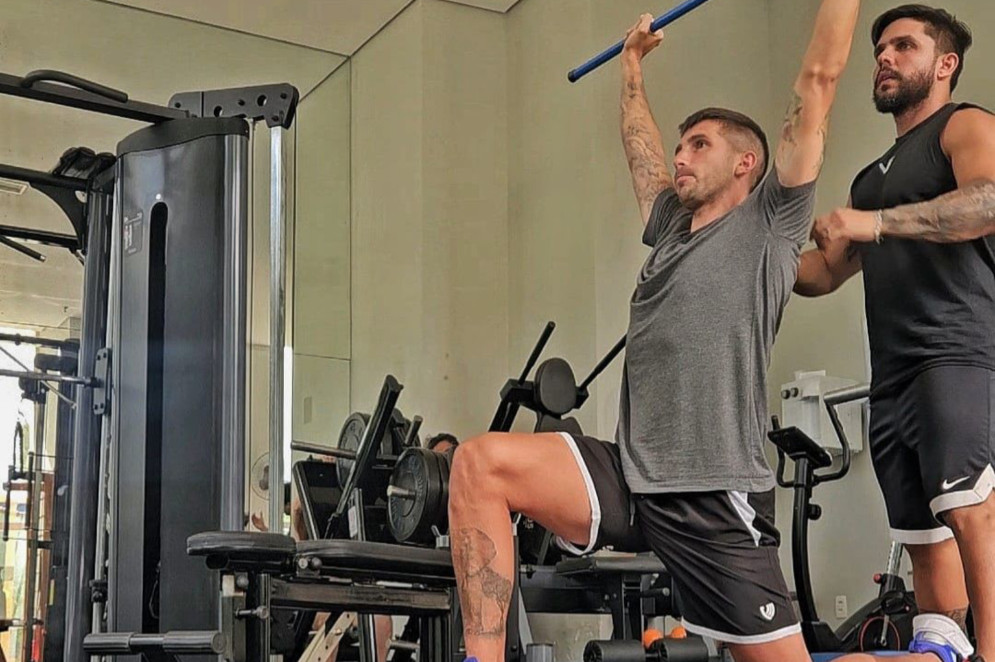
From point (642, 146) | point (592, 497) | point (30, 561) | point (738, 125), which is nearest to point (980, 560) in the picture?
point (592, 497)

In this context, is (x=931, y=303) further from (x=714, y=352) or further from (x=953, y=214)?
(x=714, y=352)

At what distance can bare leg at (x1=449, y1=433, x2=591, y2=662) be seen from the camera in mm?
2035

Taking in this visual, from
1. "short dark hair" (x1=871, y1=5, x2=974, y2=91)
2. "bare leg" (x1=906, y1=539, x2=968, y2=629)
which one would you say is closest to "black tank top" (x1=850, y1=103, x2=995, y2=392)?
"short dark hair" (x1=871, y1=5, x2=974, y2=91)

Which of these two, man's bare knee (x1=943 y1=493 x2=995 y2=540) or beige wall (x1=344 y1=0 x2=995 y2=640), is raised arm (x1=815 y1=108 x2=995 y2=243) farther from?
beige wall (x1=344 y1=0 x2=995 y2=640)

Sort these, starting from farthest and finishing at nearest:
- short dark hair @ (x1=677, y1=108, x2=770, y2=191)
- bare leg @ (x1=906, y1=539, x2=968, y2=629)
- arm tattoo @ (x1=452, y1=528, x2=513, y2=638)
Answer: short dark hair @ (x1=677, y1=108, x2=770, y2=191), bare leg @ (x1=906, y1=539, x2=968, y2=629), arm tattoo @ (x1=452, y1=528, x2=513, y2=638)

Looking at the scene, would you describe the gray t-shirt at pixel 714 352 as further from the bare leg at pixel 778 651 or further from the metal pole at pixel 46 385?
the metal pole at pixel 46 385

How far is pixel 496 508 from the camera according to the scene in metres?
2.08

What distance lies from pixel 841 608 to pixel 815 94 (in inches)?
149

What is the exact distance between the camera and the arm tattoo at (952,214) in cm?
226

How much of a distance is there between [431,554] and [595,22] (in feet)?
13.4

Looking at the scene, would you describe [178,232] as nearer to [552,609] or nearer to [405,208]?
[552,609]

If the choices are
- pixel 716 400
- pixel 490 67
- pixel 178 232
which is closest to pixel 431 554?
pixel 716 400

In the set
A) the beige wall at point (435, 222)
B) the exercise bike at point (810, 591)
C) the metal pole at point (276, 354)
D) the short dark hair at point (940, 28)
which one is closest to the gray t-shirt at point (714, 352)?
the short dark hair at point (940, 28)

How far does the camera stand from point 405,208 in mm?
6758
